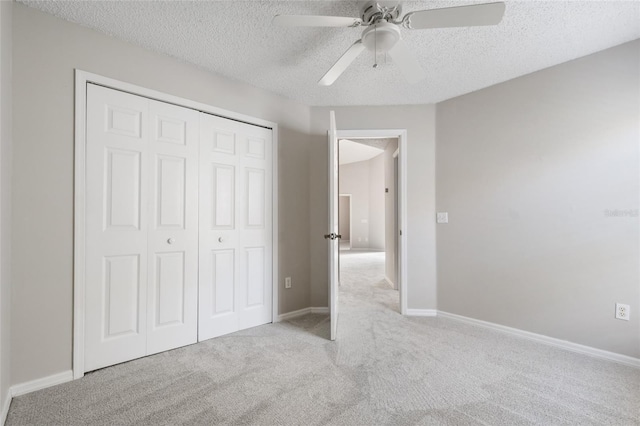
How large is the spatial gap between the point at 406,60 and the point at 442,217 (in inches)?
73.2

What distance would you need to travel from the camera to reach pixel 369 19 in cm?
170

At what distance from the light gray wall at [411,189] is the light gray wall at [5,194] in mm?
2379

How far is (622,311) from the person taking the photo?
214 cm


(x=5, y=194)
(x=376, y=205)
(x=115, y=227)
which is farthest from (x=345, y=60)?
(x=376, y=205)

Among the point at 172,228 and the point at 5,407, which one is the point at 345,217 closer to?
the point at 172,228

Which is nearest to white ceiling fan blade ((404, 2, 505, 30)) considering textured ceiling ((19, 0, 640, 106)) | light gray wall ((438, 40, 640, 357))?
textured ceiling ((19, 0, 640, 106))

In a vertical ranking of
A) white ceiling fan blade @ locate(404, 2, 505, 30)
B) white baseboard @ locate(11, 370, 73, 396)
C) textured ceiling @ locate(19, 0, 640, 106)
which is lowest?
white baseboard @ locate(11, 370, 73, 396)

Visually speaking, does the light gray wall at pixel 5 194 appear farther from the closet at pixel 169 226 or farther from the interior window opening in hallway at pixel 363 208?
the interior window opening in hallway at pixel 363 208

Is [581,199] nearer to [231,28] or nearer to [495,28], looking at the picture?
[495,28]

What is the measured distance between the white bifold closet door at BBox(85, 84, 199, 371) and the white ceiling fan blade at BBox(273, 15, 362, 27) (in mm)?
1283

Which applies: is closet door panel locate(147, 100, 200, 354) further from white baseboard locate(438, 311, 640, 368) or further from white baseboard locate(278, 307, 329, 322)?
white baseboard locate(438, 311, 640, 368)

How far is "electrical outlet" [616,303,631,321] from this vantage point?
6.96ft

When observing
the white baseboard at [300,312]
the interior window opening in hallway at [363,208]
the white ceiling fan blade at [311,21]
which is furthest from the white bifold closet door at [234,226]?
the interior window opening in hallway at [363,208]

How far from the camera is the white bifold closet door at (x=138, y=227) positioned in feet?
6.53
